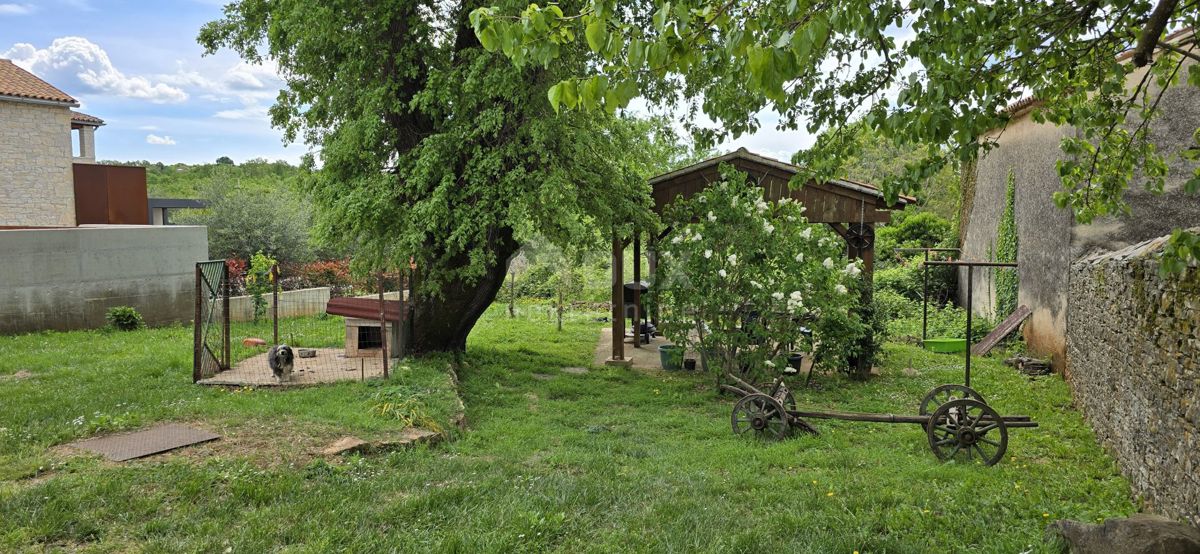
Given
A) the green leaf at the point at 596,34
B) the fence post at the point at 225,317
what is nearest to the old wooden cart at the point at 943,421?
the green leaf at the point at 596,34

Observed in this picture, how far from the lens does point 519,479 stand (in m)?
5.63

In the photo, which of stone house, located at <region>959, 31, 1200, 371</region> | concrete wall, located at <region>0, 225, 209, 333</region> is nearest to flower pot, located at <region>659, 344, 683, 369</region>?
stone house, located at <region>959, 31, 1200, 371</region>

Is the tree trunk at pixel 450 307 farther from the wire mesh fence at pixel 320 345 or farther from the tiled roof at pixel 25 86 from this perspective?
the tiled roof at pixel 25 86

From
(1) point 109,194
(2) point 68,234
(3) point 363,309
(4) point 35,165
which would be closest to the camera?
(3) point 363,309

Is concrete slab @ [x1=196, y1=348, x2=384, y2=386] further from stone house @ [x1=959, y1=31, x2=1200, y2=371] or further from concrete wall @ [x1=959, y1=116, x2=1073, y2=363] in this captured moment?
concrete wall @ [x1=959, y1=116, x2=1073, y2=363]

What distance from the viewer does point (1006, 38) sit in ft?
14.9

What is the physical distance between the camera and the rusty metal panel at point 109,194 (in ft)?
66.0

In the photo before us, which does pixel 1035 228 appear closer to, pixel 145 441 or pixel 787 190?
pixel 787 190

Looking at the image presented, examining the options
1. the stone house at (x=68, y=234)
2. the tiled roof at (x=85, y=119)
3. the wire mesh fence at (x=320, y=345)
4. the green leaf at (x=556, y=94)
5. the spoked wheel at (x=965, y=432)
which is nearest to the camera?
the green leaf at (x=556, y=94)

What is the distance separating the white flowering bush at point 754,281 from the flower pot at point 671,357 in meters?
0.39

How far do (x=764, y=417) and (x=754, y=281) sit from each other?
112 inches

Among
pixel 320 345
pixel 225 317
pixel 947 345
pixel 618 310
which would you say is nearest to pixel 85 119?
pixel 320 345

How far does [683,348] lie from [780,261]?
6.16 feet

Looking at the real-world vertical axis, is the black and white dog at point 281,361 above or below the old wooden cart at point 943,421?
above
